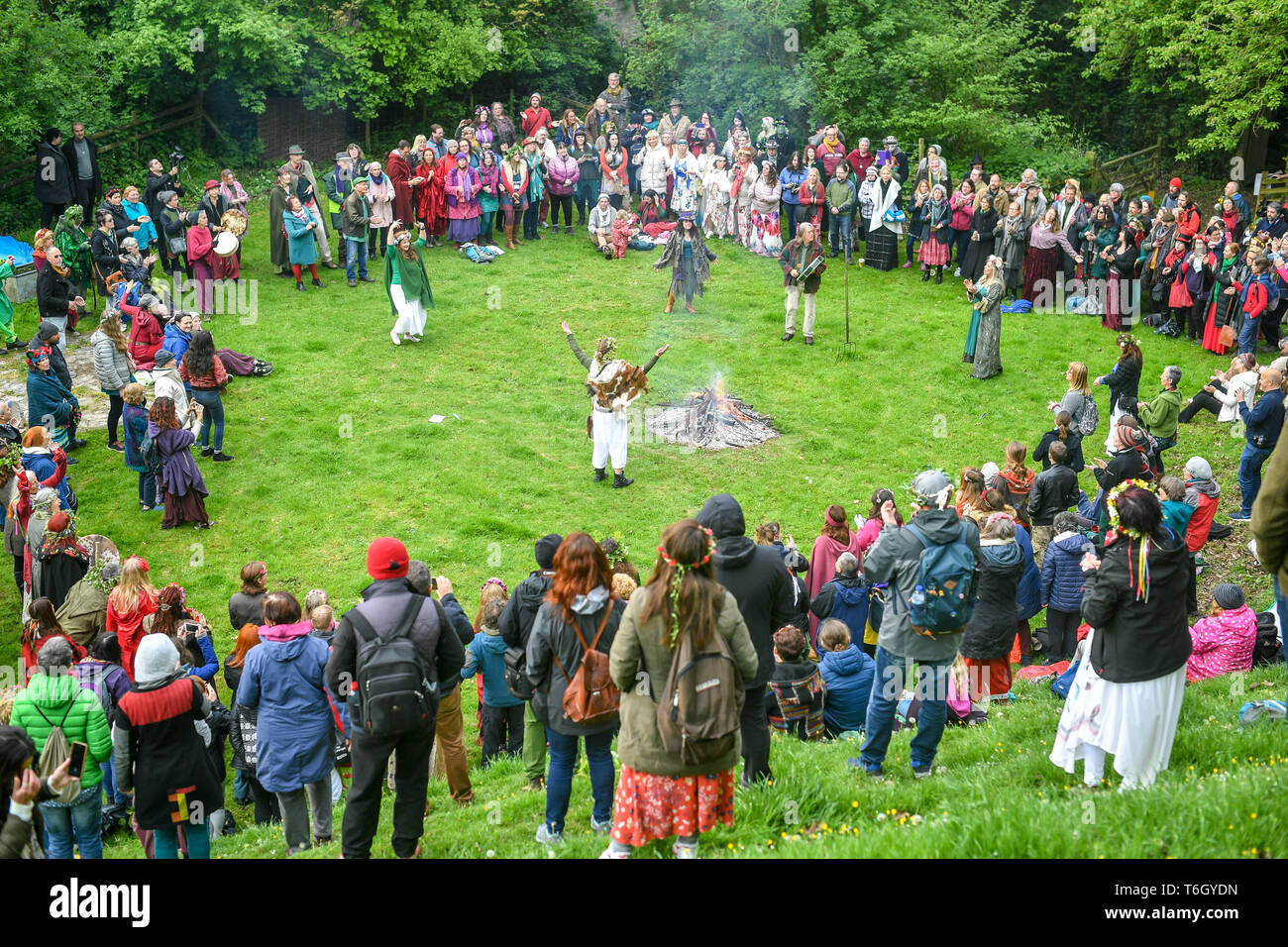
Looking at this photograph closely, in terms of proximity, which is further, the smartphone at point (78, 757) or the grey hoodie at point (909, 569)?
the smartphone at point (78, 757)

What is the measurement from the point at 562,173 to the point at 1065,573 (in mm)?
15657

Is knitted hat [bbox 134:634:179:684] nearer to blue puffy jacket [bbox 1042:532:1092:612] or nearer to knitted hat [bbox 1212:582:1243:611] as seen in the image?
blue puffy jacket [bbox 1042:532:1092:612]

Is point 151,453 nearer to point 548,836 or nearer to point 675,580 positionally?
point 548,836

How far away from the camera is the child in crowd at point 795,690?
317 inches

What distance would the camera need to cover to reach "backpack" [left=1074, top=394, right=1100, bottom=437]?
549 inches

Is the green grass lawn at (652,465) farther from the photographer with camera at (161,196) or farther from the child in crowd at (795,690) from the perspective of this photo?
the photographer with camera at (161,196)

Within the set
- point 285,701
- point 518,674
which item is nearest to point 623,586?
point 518,674

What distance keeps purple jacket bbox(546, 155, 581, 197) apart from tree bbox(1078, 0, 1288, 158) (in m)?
11.2

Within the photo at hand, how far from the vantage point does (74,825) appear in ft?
23.6

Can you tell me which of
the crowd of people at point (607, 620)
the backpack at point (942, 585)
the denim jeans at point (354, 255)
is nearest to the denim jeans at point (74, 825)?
the crowd of people at point (607, 620)

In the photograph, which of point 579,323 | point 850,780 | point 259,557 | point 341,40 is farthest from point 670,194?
point 850,780

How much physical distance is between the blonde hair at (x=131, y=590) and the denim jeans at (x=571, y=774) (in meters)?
4.50

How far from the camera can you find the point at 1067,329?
64.1 ft
